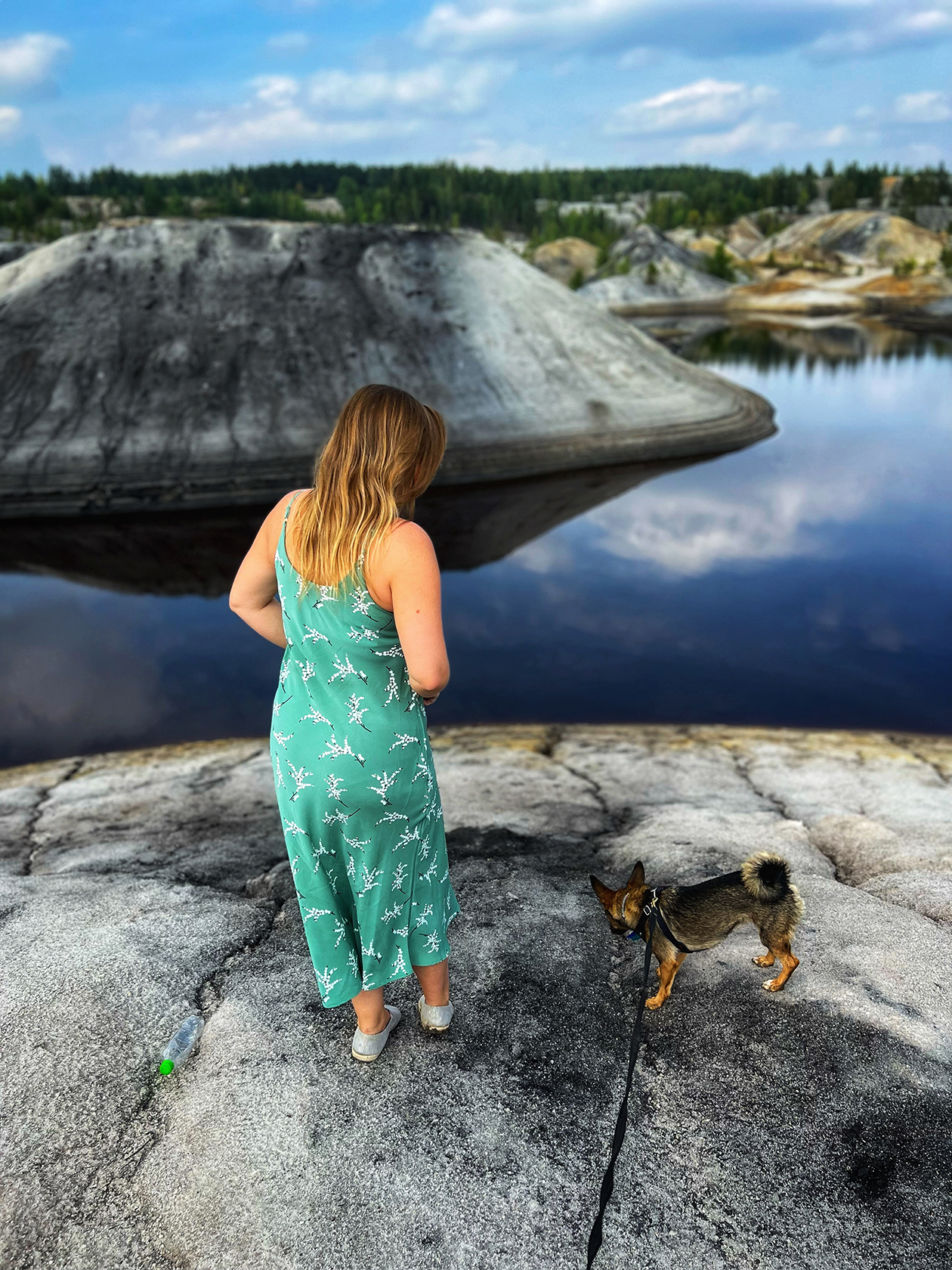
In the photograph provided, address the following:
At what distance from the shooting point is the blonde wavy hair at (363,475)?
2.70 meters

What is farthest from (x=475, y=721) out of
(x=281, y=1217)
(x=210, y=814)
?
(x=281, y=1217)

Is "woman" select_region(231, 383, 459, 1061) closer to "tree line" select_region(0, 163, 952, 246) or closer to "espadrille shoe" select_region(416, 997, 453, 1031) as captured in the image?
"espadrille shoe" select_region(416, 997, 453, 1031)

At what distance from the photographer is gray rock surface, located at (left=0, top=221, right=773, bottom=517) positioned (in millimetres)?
22562

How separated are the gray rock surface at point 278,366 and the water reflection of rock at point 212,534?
85 centimetres

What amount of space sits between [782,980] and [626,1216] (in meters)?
1.24

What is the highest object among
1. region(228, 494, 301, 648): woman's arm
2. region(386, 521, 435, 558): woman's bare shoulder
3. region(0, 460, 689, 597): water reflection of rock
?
region(386, 521, 435, 558): woman's bare shoulder

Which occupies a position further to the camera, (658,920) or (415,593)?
(658,920)

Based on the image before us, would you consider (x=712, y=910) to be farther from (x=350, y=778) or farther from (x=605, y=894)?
(x=350, y=778)

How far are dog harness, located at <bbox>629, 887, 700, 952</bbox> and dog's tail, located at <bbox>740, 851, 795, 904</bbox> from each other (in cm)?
34

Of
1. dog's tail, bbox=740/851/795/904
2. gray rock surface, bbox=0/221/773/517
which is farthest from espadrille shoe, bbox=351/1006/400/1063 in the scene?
gray rock surface, bbox=0/221/773/517

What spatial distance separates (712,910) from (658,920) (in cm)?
22

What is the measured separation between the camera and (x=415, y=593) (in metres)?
2.68

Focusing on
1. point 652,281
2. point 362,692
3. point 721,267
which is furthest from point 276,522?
point 721,267

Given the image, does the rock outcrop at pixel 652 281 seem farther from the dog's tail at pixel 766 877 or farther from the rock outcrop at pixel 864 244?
the dog's tail at pixel 766 877
